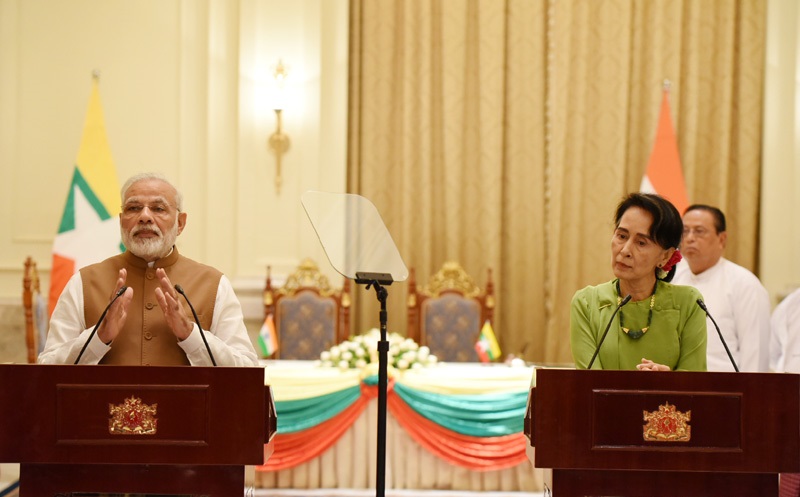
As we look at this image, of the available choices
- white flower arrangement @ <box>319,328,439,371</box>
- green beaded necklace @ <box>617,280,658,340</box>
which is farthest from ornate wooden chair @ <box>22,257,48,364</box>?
green beaded necklace @ <box>617,280,658,340</box>

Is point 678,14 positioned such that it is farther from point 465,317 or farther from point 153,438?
point 153,438

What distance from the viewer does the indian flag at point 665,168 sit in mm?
6594

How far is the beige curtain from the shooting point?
707 cm

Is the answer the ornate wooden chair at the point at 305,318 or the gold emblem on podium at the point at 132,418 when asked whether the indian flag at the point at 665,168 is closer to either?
the ornate wooden chair at the point at 305,318

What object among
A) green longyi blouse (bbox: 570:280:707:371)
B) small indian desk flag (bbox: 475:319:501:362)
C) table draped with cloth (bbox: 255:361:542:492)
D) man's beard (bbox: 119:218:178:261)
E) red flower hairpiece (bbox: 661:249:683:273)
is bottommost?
table draped with cloth (bbox: 255:361:542:492)

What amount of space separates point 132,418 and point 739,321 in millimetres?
3178

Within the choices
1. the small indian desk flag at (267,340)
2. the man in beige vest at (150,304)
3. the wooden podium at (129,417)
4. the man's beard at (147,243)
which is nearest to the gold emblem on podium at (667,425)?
the wooden podium at (129,417)

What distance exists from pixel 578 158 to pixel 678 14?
147cm

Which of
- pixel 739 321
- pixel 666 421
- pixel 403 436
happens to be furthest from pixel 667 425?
pixel 403 436

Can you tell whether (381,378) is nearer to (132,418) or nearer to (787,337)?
(132,418)

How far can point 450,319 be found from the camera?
6.14 meters

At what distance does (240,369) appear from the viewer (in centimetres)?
230

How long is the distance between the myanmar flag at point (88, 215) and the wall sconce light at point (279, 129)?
4.04 ft

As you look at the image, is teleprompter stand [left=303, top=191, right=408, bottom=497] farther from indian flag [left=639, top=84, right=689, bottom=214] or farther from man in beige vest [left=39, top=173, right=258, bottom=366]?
indian flag [left=639, top=84, right=689, bottom=214]
